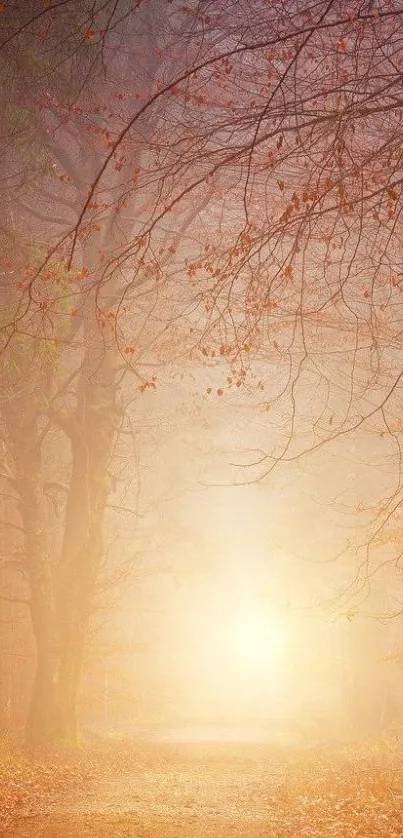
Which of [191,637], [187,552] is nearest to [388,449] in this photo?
[187,552]

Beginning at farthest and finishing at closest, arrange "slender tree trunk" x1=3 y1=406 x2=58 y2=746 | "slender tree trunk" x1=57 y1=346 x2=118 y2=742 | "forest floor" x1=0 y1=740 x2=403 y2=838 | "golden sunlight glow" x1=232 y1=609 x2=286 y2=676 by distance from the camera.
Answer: "golden sunlight glow" x1=232 y1=609 x2=286 y2=676
"slender tree trunk" x1=57 y1=346 x2=118 y2=742
"slender tree trunk" x1=3 y1=406 x2=58 y2=746
"forest floor" x1=0 y1=740 x2=403 y2=838

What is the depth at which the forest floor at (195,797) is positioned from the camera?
7680 millimetres

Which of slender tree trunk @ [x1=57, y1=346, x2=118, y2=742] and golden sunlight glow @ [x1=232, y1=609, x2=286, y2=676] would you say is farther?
golden sunlight glow @ [x1=232, y1=609, x2=286, y2=676]

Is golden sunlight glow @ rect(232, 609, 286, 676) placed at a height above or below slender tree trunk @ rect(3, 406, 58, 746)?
above

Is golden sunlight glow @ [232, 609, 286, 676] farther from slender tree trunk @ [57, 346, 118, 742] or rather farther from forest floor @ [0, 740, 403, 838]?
forest floor @ [0, 740, 403, 838]

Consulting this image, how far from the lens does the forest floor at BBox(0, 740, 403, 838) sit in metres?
7.68

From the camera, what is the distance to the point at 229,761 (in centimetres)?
1515

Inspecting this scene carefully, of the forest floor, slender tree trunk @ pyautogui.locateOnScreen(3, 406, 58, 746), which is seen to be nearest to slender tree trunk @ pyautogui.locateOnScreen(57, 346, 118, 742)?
slender tree trunk @ pyautogui.locateOnScreen(3, 406, 58, 746)

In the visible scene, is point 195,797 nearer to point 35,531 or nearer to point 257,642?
point 35,531

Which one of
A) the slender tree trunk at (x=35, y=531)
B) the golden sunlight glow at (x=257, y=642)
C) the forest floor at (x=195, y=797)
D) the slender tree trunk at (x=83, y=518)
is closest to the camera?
the forest floor at (x=195, y=797)

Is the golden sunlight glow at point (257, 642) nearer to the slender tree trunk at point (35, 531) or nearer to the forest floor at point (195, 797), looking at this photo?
the slender tree trunk at point (35, 531)

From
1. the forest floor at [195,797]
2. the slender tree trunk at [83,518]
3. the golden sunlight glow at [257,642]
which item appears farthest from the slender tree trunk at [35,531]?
the golden sunlight glow at [257,642]

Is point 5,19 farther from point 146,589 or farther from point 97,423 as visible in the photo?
point 146,589

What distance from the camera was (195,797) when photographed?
9828 mm
